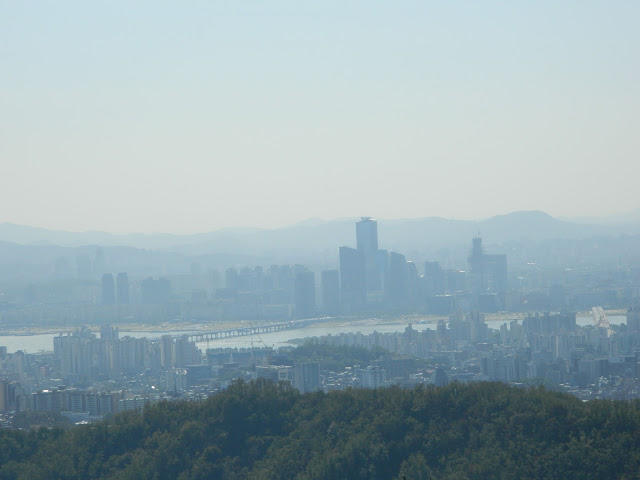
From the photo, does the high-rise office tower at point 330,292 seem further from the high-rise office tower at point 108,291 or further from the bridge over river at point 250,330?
the high-rise office tower at point 108,291

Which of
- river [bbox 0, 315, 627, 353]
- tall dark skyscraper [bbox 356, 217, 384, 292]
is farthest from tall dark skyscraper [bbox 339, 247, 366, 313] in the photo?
river [bbox 0, 315, 627, 353]

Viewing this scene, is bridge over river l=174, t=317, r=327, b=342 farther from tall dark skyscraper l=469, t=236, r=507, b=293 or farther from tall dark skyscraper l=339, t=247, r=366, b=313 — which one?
tall dark skyscraper l=469, t=236, r=507, b=293

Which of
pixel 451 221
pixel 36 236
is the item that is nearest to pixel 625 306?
pixel 451 221

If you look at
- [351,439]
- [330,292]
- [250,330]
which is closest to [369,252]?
[330,292]

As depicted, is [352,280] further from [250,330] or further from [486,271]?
[250,330]

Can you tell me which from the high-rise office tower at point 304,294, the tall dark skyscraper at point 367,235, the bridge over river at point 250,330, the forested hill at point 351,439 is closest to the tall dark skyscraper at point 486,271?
the tall dark skyscraper at point 367,235

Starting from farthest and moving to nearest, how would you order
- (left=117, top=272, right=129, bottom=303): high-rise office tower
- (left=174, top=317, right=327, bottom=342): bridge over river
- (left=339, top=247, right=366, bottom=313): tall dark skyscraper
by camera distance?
1. (left=117, top=272, right=129, bottom=303): high-rise office tower
2. (left=339, top=247, right=366, bottom=313): tall dark skyscraper
3. (left=174, top=317, right=327, bottom=342): bridge over river

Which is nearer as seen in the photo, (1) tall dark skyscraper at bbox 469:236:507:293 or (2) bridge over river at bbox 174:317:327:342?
(2) bridge over river at bbox 174:317:327:342
